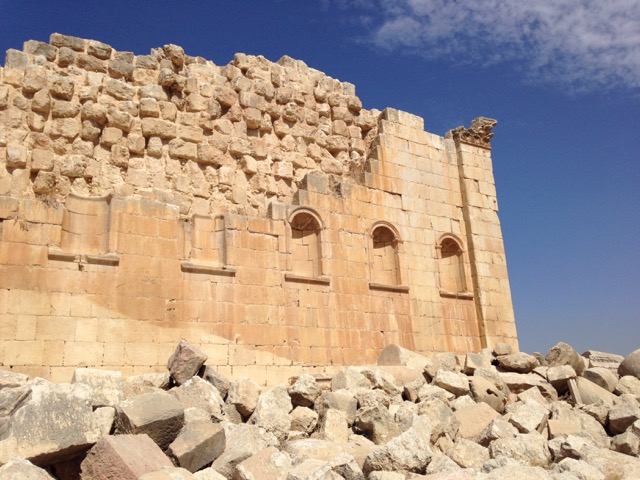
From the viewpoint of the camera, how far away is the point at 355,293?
1054 centimetres

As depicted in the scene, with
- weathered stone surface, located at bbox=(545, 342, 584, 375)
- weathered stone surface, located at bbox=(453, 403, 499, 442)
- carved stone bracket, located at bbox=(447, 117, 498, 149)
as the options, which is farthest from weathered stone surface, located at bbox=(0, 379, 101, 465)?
carved stone bracket, located at bbox=(447, 117, 498, 149)

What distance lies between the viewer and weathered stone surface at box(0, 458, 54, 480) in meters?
4.59

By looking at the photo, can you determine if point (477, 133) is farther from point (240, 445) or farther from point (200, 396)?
point (240, 445)

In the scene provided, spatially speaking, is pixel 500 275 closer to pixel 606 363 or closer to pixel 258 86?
pixel 606 363

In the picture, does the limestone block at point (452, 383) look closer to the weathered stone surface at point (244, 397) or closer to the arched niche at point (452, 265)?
the weathered stone surface at point (244, 397)

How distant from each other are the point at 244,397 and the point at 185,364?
84 cm

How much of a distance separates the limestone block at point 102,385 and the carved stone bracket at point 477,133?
8906 millimetres

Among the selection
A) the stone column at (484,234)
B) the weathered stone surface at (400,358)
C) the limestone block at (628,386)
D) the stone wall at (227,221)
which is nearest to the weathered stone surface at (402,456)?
the stone wall at (227,221)

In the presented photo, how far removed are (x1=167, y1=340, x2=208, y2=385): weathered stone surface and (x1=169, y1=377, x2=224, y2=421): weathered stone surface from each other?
0.39m

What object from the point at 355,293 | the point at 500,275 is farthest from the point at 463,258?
the point at 355,293

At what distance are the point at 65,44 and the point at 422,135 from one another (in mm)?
6628

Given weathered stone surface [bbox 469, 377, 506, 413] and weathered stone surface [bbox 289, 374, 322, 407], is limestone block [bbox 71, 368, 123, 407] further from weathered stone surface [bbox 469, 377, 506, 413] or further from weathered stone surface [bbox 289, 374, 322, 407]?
weathered stone surface [bbox 469, 377, 506, 413]

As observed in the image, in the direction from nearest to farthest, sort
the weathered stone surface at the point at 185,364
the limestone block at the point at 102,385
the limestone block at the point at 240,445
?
the limestone block at the point at 240,445 < the limestone block at the point at 102,385 < the weathered stone surface at the point at 185,364

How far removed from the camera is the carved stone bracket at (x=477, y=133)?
13266 millimetres
